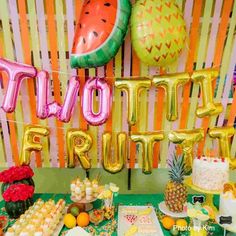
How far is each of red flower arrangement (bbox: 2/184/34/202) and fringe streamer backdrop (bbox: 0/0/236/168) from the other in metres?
0.30

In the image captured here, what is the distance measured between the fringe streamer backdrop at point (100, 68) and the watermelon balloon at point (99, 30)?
0.21m

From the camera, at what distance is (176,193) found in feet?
5.40

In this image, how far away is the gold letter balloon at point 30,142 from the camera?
5.97 ft

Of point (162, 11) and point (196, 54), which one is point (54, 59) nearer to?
point (162, 11)

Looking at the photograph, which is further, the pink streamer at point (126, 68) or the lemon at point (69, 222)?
the pink streamer at point (126, 68)

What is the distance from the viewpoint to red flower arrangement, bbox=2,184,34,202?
1.62 m

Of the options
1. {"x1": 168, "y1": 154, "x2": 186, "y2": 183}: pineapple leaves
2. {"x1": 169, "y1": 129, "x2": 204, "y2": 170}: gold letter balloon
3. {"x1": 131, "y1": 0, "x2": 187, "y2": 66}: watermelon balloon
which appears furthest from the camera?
{"x1": 169, "y1": 129, "x2": 204, "y2": 170}: gold letter balloon

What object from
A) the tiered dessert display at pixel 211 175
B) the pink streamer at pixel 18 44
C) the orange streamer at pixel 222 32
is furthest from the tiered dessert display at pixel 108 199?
the orange streamer at pixel 222 32

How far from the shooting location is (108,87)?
172 centimetres

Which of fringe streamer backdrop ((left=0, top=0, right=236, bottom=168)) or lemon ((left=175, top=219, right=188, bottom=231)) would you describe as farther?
fringe streamer backdrop ((left=0, top=0, right=236, bottom=168))

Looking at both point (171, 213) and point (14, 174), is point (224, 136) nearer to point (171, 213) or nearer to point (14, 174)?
point (171, 213)

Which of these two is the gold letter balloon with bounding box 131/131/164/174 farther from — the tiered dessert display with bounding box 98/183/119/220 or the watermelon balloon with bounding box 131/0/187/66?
the watermelon balloon with bounding box 131/0/187/66

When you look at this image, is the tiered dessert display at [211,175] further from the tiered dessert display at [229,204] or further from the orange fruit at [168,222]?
the orange fruit at [168,222]


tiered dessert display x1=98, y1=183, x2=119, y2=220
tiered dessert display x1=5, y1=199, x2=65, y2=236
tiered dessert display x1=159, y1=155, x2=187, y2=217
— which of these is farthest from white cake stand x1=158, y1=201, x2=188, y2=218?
tiered dessert display x1=5, y1=199, x2=65, y2=236
